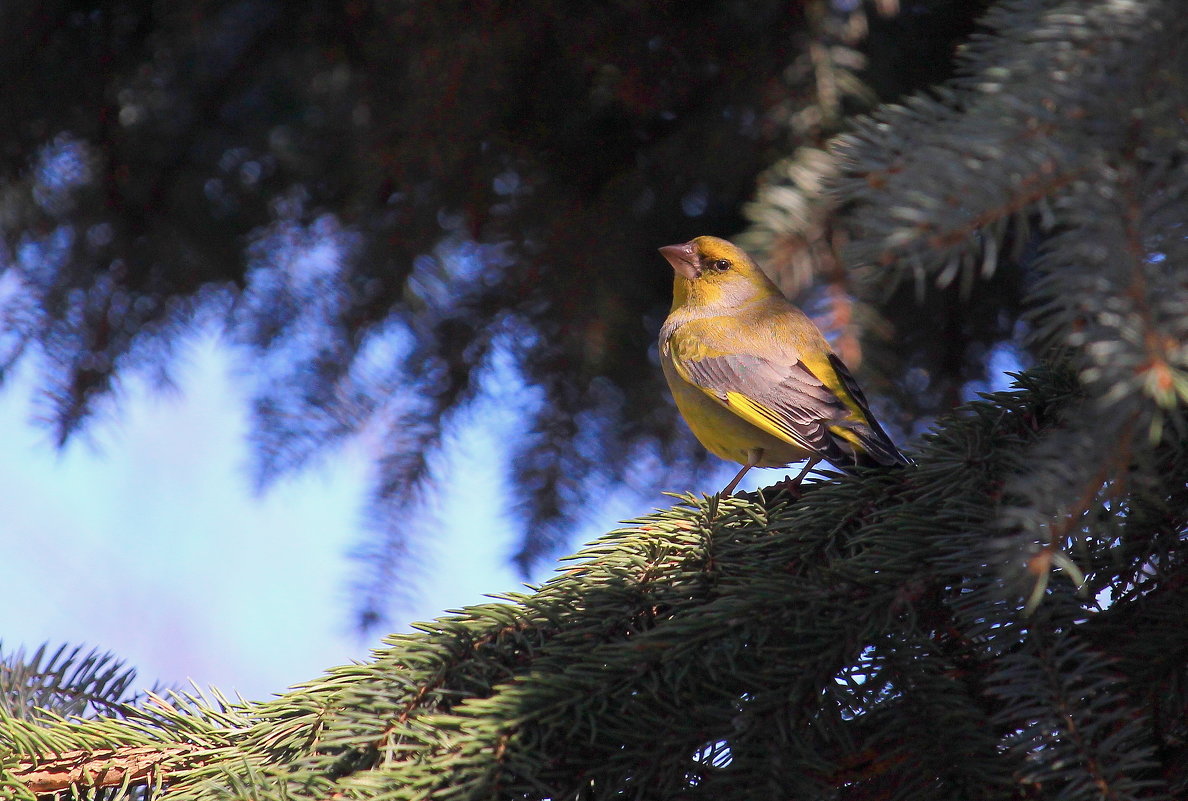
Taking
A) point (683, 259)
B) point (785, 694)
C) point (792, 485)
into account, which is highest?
point (683, 259)

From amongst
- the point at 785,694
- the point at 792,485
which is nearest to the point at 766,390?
the point at 792,485

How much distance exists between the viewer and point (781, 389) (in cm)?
296

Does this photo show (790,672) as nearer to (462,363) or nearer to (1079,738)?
(1079,738)

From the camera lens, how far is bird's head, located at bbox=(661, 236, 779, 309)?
119 inches

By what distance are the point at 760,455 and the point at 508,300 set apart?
894 mm

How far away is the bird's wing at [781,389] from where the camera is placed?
268 centimetres

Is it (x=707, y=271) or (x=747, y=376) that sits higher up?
(x=707, y=271)

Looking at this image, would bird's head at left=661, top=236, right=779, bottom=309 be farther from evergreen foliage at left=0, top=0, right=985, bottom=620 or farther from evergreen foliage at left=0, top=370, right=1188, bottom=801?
evergreen foliage at left=0, top=370, right=1188, bottom=801

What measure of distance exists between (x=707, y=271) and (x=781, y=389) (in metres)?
0.50

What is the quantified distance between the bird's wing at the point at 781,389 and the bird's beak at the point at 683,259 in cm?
19

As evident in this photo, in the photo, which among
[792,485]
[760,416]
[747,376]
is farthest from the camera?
[747,376]

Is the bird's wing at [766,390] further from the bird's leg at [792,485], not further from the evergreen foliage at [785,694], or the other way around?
the evergreen foliage at [785,694]

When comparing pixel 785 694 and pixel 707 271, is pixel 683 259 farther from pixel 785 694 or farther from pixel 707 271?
pixel 785 694

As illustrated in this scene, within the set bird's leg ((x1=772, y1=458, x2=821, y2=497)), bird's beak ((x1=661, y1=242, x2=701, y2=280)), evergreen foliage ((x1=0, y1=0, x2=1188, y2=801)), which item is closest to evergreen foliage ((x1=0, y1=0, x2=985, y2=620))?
bird's beak ((x1=661, y1=242, x2=701, y2=280))
